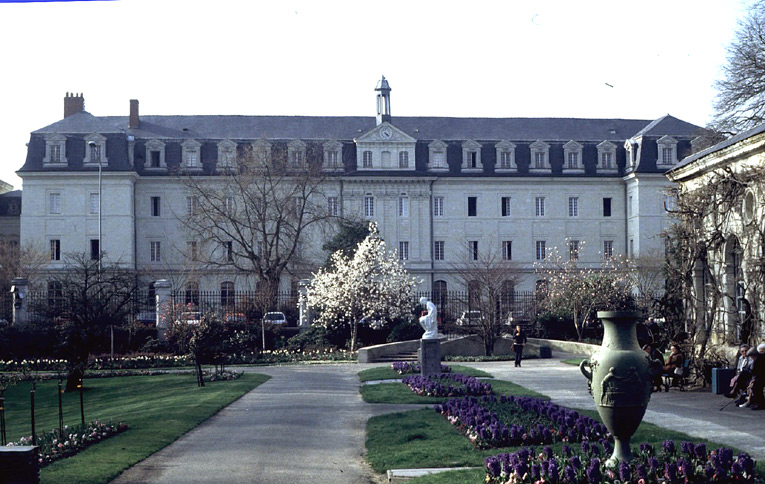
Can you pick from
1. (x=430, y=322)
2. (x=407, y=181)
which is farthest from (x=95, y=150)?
(x=430, y=322)

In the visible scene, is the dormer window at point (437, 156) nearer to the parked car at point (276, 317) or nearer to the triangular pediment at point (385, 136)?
the triangular pediment at point (385, 136)

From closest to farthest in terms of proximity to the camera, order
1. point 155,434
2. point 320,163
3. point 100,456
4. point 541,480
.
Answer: point 541,480 → point 100,456 → point 155,434 → point 320,163

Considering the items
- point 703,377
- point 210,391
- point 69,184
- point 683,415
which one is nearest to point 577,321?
point 703,377

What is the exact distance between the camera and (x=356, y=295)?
41.2 meters

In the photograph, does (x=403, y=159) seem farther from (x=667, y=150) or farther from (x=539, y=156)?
(x=667, y=150)

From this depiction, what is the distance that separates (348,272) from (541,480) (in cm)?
3380

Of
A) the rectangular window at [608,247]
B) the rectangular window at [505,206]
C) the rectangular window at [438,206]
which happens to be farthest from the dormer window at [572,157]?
the rectangular window at [438,206]

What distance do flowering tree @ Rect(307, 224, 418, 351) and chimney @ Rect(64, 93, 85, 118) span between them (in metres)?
38.9

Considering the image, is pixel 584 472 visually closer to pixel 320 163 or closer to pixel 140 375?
pixel 140 375

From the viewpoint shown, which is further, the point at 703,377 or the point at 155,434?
the point at 703,377

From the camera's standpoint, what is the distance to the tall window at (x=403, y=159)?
7281 cm

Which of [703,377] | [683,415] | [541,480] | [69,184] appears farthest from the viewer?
[69,184]

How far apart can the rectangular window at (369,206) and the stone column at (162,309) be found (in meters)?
31.9

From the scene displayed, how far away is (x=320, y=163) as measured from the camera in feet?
178
